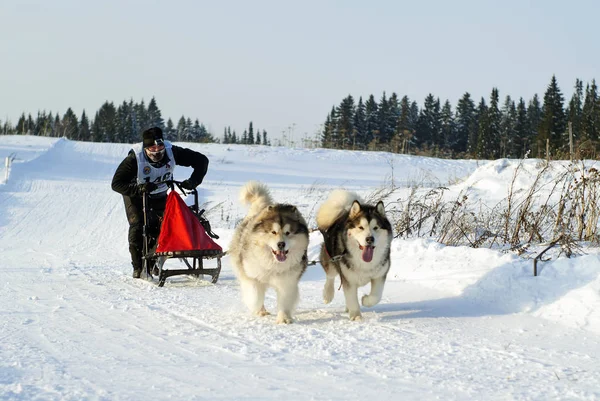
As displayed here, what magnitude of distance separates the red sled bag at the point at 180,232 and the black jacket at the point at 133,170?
0.65 m

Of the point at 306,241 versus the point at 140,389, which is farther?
the point at 306,241

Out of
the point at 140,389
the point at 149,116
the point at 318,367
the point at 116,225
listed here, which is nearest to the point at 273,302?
the point at 318,367

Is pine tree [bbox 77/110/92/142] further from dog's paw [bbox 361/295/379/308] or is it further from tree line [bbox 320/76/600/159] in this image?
dog's paw [bbox 361/295/379/308]

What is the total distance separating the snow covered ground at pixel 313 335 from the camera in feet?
11.2

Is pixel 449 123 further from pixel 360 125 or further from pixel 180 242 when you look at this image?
pixel 180 242

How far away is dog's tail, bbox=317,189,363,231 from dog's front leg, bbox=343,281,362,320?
89 centimetres

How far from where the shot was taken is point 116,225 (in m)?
14.5

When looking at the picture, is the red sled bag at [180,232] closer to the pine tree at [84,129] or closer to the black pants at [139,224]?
the black pants at [139,224]

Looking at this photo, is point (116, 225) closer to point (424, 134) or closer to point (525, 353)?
point (525, 353)

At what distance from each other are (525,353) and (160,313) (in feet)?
9.95

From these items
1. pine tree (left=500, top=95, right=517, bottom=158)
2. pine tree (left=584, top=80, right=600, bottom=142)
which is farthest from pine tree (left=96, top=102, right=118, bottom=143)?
pine tree (left=584, top=80, right=600, bottom=142)

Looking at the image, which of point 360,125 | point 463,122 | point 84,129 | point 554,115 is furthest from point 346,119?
point 84,129

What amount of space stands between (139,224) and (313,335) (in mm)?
3608

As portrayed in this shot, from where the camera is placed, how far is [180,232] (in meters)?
6.88
